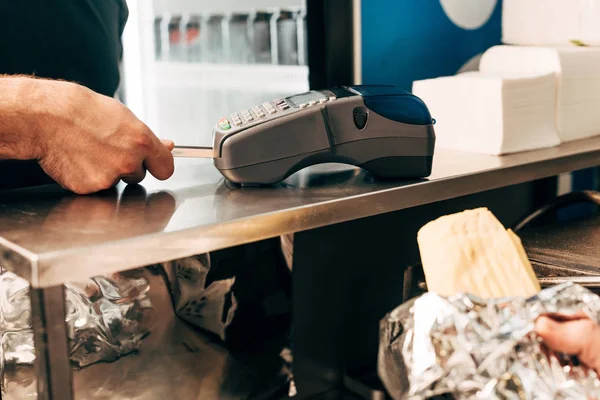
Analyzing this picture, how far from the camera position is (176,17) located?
2.30 metres

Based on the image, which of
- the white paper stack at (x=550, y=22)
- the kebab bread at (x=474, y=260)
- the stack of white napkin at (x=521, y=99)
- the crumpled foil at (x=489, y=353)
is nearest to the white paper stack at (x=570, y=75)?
the stack of white napkin at (x=521, y=99)

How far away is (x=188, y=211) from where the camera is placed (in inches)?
32.3

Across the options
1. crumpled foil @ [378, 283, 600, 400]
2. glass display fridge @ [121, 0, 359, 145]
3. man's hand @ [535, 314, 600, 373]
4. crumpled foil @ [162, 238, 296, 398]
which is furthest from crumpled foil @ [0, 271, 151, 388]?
glass display fridge @ [121, 0, 359, 145]

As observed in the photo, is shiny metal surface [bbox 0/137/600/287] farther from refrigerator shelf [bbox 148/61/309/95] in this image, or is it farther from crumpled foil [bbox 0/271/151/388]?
refrigerator shelf [bbox 148/61/309/95]

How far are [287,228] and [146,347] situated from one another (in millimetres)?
229

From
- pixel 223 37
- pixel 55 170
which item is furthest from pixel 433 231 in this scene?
pixel 223 37

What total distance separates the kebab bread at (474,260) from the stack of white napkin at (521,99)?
421 millimetres

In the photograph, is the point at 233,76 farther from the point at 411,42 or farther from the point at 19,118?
the point at 19,118

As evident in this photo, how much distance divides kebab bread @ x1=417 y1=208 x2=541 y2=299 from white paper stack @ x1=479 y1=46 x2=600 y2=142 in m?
0.60

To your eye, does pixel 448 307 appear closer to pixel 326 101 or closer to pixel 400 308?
pixel 400 308

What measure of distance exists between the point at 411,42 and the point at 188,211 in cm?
89

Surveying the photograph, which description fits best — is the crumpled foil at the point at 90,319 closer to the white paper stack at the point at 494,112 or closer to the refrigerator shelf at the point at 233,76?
the white paper stack at the point at 494,112

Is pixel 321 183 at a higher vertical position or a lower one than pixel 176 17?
lower

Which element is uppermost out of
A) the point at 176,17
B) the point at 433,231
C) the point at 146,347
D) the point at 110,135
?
the point at 176,17
